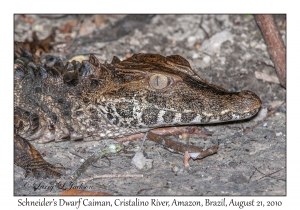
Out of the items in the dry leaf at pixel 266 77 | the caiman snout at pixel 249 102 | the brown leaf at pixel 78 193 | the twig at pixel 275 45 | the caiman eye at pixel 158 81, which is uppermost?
the twig at pixel 275 45

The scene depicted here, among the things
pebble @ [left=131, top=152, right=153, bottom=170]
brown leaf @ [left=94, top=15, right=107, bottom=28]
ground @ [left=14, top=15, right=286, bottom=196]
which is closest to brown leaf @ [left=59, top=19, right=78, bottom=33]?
ground @ [left=14, top=15, right=286, bottom=196]

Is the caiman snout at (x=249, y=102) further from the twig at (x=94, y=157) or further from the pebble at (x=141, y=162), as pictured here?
the twig at (x=94, y=157)

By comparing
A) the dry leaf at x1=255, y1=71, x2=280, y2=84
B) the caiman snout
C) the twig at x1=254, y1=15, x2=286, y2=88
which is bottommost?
the caiman snout

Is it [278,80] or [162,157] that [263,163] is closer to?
[162,157]

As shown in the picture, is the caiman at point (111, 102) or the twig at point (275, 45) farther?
the twig at point (275, 45)

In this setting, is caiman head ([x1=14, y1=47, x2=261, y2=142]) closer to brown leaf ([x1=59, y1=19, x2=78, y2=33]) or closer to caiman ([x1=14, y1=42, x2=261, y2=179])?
caiman ([x1=14, y1=42, x2=261, y2=179])

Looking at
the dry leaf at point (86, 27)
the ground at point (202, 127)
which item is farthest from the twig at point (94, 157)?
the dry leaf at point (86, 27)

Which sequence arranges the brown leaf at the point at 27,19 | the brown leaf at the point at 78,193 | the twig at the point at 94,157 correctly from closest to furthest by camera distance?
the brown leaf at the point at 78,193, the twig at the point at 94,157, the brown leaf at the point at 27,19
